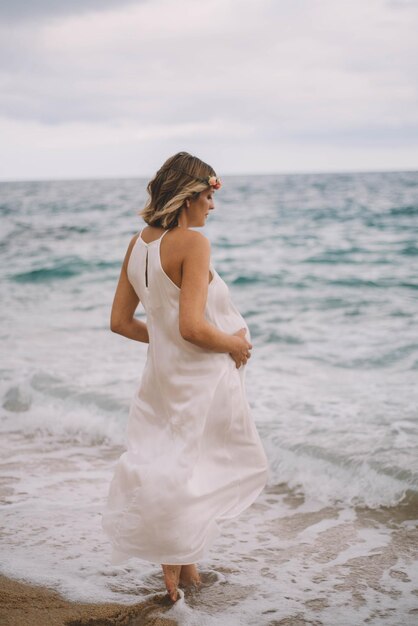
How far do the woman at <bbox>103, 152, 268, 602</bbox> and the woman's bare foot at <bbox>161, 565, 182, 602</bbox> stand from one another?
234 mm

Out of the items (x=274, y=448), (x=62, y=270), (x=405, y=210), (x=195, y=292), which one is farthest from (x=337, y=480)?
(x=405, y=210)

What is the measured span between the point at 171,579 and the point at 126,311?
129 centimetres

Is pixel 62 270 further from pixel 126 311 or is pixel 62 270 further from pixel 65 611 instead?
pixel 65 611

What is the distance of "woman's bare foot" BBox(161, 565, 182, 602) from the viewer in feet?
10.9

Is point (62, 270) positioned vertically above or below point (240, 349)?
below

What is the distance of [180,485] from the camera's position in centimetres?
305

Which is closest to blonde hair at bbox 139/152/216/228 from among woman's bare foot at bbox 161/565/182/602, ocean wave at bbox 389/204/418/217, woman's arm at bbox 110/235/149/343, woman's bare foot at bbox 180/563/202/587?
woman's arm at bbox 110/235/149/343

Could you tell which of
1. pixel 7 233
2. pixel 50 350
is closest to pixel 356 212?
pixel 7 233

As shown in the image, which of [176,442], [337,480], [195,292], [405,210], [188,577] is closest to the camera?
[195,292]

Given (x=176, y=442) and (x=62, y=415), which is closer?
(x=176, y=442)

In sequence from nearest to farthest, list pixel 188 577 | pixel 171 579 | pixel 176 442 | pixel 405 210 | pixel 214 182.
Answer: pixel 214 182
pixel 176 442
pixel 171 579
pixel 188 577
pixel 405 210

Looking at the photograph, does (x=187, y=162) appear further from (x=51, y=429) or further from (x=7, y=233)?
(x=7, y=233)

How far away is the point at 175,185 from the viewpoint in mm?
2975

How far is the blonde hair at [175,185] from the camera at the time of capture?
296 centimetres
